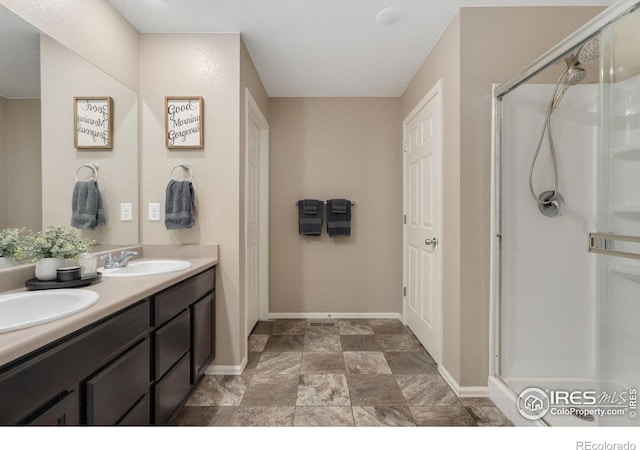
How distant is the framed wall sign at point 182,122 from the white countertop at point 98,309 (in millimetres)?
915

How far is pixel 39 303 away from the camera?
3.55ft

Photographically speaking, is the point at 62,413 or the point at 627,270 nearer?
the point at 62,413

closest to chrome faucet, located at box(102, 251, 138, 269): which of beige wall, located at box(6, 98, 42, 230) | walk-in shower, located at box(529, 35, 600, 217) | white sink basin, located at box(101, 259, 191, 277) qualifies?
white sink basin, located at box(101, 259, 191, 277)

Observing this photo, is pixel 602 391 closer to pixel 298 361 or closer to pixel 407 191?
pixel 298 361

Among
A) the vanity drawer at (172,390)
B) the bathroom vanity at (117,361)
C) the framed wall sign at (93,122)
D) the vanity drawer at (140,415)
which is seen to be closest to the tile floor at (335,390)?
the vanity drawer at (172,390)

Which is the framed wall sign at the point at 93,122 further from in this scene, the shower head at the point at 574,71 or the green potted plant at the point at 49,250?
the shower head at the point at 574,71

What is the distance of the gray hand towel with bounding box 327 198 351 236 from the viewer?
3018mm

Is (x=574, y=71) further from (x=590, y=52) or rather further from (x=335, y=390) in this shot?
(x=335, y=390)

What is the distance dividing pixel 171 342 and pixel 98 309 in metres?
0.59

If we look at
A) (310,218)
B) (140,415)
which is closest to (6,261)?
(140,415)

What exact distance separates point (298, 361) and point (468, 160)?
1.87 meters

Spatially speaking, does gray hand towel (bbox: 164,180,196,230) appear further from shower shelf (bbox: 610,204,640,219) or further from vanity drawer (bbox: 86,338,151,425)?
shower shelf (bbox: 610,204,640,219)

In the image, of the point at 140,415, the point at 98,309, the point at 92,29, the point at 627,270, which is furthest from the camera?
the point at 92,29
